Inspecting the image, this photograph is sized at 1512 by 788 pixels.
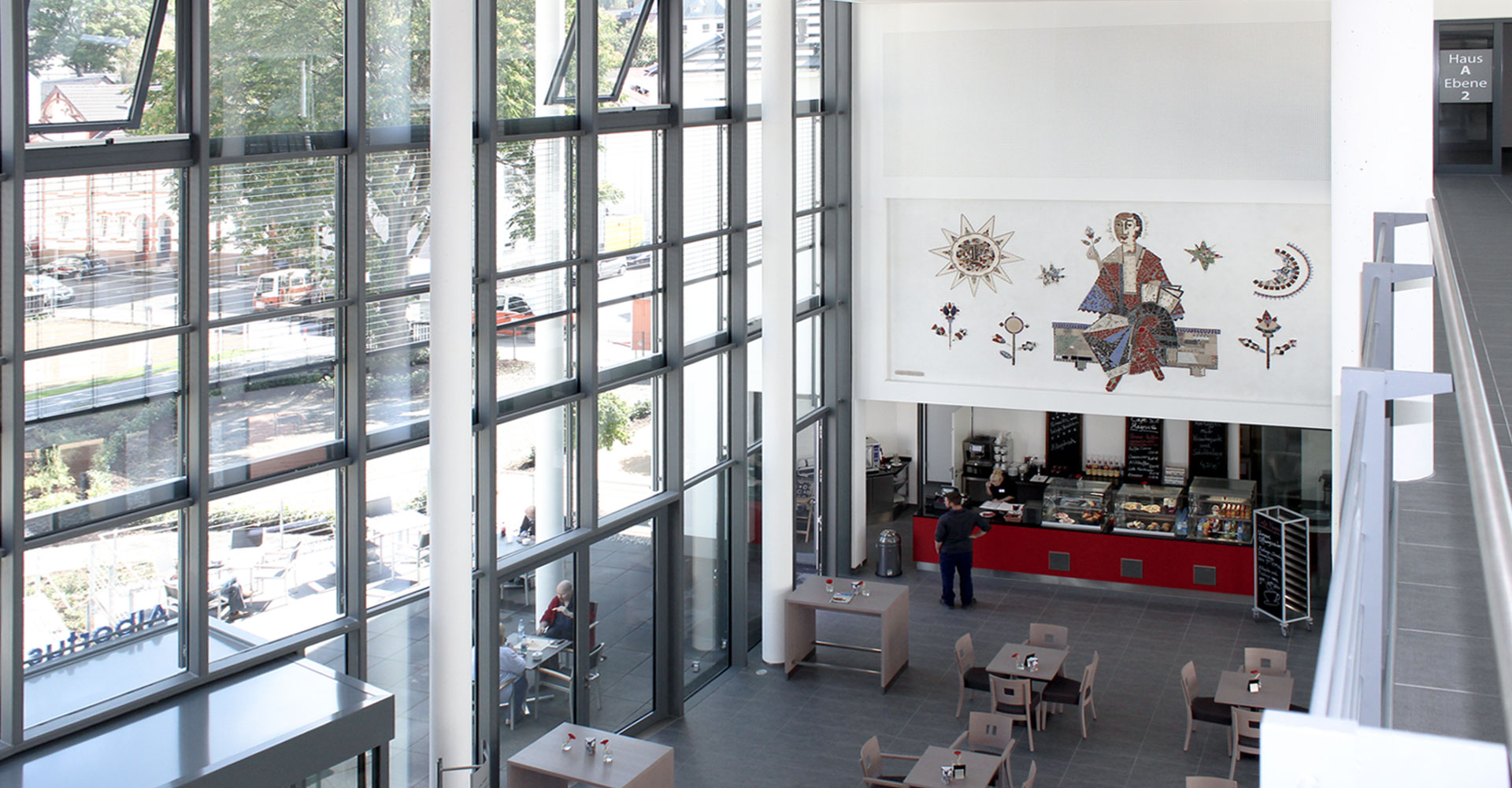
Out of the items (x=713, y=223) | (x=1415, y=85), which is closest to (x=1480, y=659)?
(x=1415, y=85)

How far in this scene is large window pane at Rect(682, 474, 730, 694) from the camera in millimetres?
11539

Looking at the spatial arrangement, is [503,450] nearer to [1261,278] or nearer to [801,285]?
[801,285]

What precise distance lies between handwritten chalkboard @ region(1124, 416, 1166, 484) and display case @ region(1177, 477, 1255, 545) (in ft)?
6.71

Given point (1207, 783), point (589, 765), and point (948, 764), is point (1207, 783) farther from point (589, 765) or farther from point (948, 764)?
point (589, 765)

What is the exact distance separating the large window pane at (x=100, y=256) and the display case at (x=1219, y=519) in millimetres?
10782

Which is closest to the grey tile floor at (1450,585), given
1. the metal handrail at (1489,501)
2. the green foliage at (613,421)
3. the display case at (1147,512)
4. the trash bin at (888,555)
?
the metal handrail at (1489,501)

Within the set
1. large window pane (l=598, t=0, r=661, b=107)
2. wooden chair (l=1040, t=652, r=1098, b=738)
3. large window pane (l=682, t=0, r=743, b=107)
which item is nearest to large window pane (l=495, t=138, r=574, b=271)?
large window pane (l=598, t=0, r=661, b=107)

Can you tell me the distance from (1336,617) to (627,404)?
9.32 metres

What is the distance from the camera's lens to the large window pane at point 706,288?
11.2 meters

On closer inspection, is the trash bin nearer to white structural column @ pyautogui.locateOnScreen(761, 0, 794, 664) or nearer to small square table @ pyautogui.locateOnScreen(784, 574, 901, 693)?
small square table @ pyautogui.locateOnScreen(784, 574, 901, 693)

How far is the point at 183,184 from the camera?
22.6 feet

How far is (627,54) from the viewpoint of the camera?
10.2 meters

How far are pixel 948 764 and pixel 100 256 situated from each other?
5.82 m

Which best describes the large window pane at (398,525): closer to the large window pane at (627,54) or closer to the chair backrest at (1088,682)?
the large window pane at (627,54)
